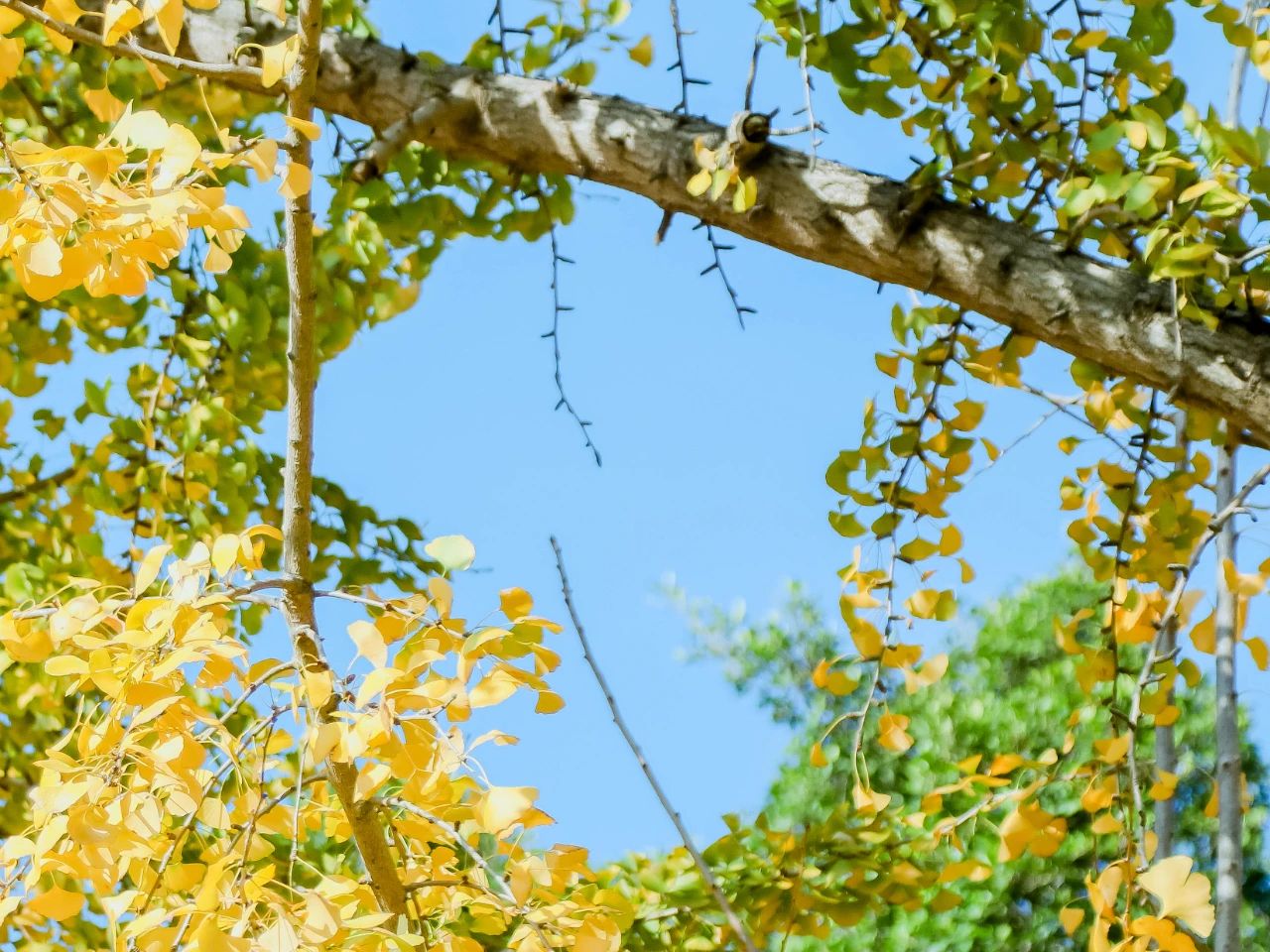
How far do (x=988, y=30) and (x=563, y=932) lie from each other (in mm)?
814

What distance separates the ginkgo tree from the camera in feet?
2.56

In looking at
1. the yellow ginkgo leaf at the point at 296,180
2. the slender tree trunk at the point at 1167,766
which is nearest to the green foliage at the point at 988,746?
the slender tree trunk at the point at 1167,766

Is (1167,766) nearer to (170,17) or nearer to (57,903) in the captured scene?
(57,903)

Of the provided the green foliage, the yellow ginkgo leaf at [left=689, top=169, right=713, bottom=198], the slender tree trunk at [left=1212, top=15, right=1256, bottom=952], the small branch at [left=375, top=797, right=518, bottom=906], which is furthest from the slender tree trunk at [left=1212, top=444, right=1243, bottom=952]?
the green foliage

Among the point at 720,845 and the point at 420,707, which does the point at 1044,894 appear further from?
the point at 420,707

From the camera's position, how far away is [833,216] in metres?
1.19

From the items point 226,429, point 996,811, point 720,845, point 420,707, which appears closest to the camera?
point 420,707

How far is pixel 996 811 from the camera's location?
3562 mm

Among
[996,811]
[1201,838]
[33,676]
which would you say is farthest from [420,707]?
[1201,838]

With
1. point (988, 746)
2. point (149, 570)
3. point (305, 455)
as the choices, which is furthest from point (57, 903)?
point (988, 746)

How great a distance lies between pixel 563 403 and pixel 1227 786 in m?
0.82

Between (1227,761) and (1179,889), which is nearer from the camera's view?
(1179,889)

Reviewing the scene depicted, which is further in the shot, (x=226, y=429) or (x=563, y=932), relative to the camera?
(x=226, y=429)

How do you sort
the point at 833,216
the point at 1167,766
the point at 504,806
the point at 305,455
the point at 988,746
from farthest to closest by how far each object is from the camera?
the point at 988,746 < the point at 1167,766 < the point at 833,216 < the point at 305,455 < the point at 504,806
